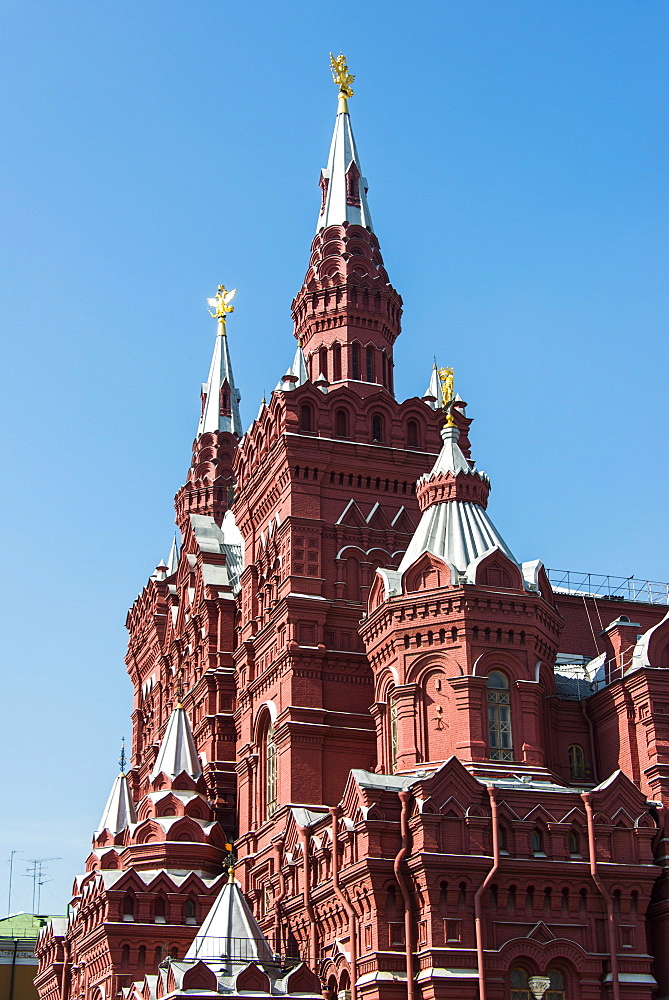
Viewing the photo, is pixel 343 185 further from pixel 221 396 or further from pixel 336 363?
pixel 221 396

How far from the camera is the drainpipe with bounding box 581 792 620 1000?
32000mm

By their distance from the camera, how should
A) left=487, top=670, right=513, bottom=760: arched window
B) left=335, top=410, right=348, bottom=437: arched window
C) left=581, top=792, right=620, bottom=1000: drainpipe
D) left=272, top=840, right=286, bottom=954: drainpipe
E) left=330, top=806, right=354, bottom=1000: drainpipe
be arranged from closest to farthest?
left=581, top=792, right=620, bottom=1000: drainpipe → left=330, top=806, right=354, bottom=1000: drainpipe → left=487, top=670, right=513, bottom=760: arched window → left=272, top=840, right=286, bottom=954: drainpipe → left=335, top=410, right=348, bottom=437: arched window

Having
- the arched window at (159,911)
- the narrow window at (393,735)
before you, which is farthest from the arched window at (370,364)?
the arched window at (159,911)

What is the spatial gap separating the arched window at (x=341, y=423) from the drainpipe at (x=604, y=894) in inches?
662

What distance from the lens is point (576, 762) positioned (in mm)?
39656

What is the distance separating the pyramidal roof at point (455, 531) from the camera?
3881 cm

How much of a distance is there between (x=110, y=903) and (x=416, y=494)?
16.1m

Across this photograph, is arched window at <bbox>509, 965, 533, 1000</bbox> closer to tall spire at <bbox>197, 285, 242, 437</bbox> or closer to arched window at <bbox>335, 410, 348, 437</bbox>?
arched window at <bbox>335, 410, 348, 437</bbox>

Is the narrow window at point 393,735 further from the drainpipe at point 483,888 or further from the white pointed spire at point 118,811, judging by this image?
the white pointed spire at point 118,811

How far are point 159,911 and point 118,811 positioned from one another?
8319 millimetres

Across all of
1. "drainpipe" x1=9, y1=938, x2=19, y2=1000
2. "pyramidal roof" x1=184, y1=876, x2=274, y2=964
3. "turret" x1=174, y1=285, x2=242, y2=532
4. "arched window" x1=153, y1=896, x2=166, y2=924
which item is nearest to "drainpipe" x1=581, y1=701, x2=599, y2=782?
"pyramidal roof" x1=184, y1=876, x2=274, y2=964

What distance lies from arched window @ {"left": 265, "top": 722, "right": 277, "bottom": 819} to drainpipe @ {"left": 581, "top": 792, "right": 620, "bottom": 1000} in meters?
11.8

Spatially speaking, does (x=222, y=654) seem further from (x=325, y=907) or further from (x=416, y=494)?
(x=325, y=907)

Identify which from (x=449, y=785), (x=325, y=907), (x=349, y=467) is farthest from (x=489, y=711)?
(x=349, y=467)
